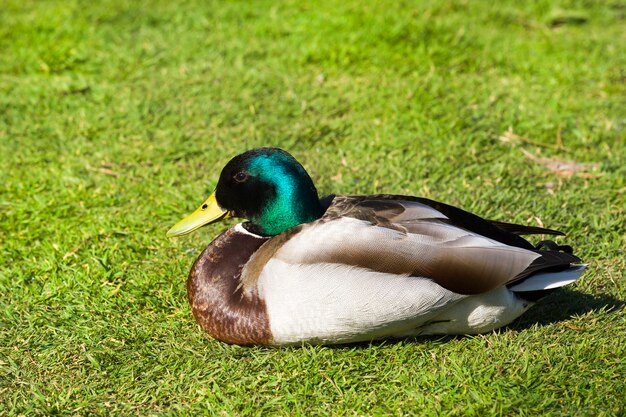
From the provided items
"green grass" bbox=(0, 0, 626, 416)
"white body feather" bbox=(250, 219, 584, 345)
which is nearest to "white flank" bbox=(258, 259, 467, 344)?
"white body feather" bbox=(250, 219, 584, 345)

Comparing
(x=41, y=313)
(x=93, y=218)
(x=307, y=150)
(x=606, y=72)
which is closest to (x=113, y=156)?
(x=93, y=218)

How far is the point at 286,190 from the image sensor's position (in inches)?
133

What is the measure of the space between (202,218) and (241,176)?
0.91 feet

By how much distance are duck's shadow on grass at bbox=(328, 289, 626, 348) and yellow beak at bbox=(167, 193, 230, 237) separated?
2.41 feet

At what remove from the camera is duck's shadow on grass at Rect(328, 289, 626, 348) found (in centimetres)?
336

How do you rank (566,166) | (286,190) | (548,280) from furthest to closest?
(566,166) → (286,190) → (548,280)

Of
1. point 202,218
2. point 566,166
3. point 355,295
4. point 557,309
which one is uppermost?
point 202,218

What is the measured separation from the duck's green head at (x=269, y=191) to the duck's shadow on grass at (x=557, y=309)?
0.55 m

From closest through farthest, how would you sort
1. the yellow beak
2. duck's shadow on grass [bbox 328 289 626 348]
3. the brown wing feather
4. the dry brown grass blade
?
the brown wing feather
duck's shadow on grass [bbox 328 289 626 348]
the yellow beak
the dry brown grass blade

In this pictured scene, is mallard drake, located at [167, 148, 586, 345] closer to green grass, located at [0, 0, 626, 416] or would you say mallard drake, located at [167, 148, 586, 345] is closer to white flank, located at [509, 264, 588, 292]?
white flank, located at [509, 264, 588, 292]

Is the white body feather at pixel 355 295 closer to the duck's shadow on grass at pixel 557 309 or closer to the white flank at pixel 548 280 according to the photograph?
the white flank at pixel 548 280

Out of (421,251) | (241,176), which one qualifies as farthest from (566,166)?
(241,176)

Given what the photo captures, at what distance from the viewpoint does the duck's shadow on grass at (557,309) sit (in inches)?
132

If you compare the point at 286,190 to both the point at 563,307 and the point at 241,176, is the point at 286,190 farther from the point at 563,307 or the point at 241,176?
the point at 563,307
